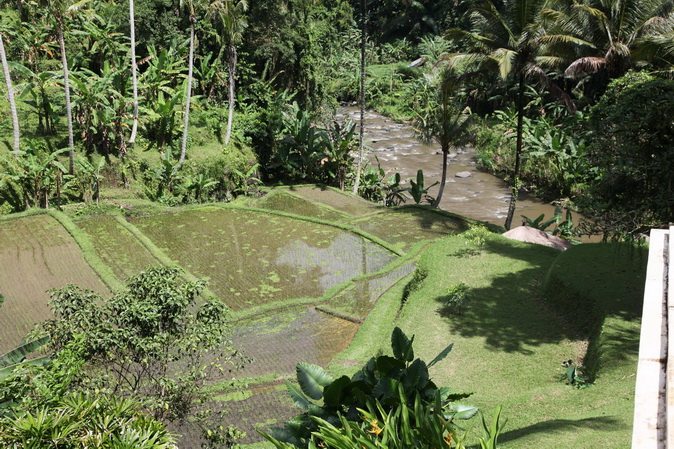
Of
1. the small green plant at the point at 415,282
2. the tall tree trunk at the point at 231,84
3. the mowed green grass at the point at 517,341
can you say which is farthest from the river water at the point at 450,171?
the small green plant at the point at 415,282

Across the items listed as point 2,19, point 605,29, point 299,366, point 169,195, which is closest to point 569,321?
point 299,366

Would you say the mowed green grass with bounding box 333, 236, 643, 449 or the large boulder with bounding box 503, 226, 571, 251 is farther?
the large boulder with bounding box 503, 226, 571, 251

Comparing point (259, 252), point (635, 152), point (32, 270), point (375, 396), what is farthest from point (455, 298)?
point (32, 270)

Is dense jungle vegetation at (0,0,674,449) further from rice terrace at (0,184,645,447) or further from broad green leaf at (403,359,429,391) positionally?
rice terrace at (0,184,645,447)

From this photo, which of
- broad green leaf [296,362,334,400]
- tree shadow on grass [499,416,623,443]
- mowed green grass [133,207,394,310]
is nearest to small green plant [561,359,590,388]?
tree shadow on grass [499,416,623,443]

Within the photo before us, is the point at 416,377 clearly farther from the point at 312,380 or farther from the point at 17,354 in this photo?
the point at 17,354

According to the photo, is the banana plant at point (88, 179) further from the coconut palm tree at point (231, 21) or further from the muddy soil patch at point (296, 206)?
the coconut palm tree at point (231, 21)

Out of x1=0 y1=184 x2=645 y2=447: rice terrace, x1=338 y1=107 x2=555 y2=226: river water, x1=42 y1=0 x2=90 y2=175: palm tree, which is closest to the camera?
x1=0 y1=184 x2=645 y2=447: rice terrace
